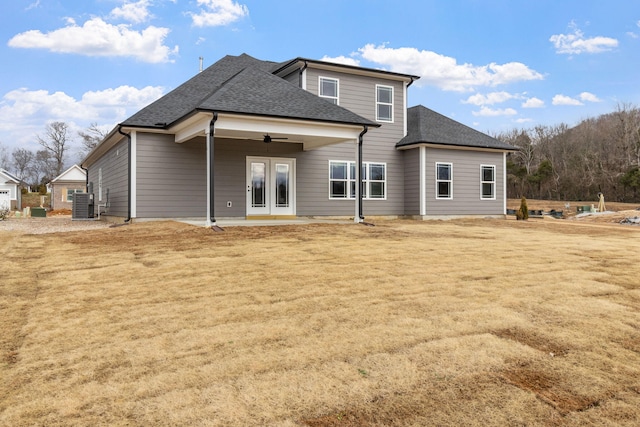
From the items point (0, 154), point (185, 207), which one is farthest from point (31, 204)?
point (185, 207)

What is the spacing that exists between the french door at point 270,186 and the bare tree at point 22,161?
65859 mm

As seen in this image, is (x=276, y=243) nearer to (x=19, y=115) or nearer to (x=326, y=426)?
(x=326, y=426)

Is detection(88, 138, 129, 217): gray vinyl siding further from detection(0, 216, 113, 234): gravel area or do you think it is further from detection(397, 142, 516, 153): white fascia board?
detection(397, 142, 516, 153): white fascia board

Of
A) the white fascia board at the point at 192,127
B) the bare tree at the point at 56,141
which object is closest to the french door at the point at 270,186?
the white fascia board at the point at 192,127

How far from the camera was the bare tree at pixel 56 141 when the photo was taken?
56.7m

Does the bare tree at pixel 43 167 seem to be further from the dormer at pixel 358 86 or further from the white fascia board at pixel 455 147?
the white fascia board at pixel 455 147

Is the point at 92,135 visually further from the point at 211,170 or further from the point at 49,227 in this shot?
the point at 211,170

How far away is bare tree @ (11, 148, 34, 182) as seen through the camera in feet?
217

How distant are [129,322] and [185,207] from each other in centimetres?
1028

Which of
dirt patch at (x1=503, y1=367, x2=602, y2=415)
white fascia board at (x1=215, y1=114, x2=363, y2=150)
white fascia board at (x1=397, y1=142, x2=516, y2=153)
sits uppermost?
white fascia board at (x1=397, y1=142, x2=516, y2=153)

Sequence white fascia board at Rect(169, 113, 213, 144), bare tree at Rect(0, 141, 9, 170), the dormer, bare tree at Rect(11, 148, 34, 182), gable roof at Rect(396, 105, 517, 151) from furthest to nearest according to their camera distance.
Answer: bare tree at Rect(11, 148, 34, 182) → bare tree at Rect(0, 141, 9, 170) → gable roof at Rect(396, 105, 517, 151) → the dormer → white fascia board at Rect(169, 113, 213, 144)

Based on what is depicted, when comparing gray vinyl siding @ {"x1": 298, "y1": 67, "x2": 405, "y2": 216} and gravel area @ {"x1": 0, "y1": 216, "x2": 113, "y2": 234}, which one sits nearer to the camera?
gravel area @ {"x1": 0, "y1": 216, "x2": 113, "y2": 234}

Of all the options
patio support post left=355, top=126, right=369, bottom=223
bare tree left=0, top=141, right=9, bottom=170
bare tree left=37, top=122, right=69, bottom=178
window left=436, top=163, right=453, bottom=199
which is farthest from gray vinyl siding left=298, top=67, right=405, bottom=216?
bare tree left=0, top=141, right=9, bottom=170

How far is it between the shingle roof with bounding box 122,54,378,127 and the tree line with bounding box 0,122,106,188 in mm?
38304
